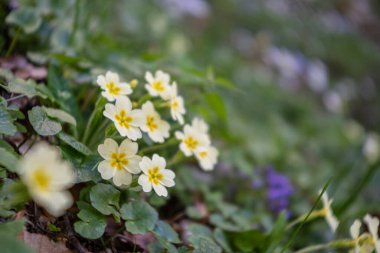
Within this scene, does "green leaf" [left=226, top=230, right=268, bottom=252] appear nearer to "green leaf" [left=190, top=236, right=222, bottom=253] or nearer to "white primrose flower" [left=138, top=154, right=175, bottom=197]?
"green leaf" [left=190, top=236, right=222, bottom=253]

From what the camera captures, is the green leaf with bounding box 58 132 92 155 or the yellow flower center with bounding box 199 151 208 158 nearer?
the green leaf with bounding box 58 132 92 155

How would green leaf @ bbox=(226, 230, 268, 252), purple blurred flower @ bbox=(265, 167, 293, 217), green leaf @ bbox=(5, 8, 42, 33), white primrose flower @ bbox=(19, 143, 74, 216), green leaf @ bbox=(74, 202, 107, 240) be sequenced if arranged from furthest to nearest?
purple blurred flower @ bbox=(265, 167, 293, 217) < green leaf @ bbox=(5, 8, 42, 33) < green leaf @ bbox=(226, 230, 268, 252) < green leaf @ bbox=(74, 202, 107, 240) < white primrose flower @ bbox=(19, 143, 74, 216)

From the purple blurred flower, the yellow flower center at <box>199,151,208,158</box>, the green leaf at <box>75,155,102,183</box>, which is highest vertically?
the yellow flower center at <box>199,151,208,158</box>

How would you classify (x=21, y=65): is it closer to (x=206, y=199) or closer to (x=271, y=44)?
(x=206, y=199)

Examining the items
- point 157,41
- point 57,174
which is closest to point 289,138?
point 157,41

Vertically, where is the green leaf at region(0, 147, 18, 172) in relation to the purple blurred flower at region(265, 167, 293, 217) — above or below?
above

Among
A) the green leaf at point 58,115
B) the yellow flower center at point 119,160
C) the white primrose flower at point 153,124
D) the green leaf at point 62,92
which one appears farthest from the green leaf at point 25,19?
the yellow flower center at point 119,160

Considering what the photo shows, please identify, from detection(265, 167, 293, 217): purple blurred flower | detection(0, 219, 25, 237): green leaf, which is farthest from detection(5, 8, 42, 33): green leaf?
detection(265, 167, 293, 217): purple blurred flower
